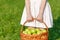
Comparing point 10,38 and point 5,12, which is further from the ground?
point 5,12

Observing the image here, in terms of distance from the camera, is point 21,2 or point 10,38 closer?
point 10,38

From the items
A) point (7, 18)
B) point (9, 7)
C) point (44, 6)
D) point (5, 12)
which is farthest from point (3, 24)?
point (44, 6)

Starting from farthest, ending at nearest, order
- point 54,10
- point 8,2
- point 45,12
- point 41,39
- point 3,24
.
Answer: point 8,2 → point 54,10 → point 3,24 → point 45,12 → point 41,39

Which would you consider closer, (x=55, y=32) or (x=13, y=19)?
(x=55, y=32)

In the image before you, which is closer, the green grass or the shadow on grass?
the shadow on grass

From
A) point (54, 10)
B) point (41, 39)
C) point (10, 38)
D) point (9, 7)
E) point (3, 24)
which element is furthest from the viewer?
point (9, 7)

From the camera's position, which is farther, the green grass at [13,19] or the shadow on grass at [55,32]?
the green grass at [13,19]

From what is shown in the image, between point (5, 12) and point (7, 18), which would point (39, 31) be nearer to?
point (7, 18)

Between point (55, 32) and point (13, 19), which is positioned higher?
point (13, 19)

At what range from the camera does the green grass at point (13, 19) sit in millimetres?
6018

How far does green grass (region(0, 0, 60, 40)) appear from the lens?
602 centimetres

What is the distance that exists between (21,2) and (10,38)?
317 centimetres

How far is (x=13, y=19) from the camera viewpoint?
701 centimetres

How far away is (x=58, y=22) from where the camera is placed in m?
6.75
